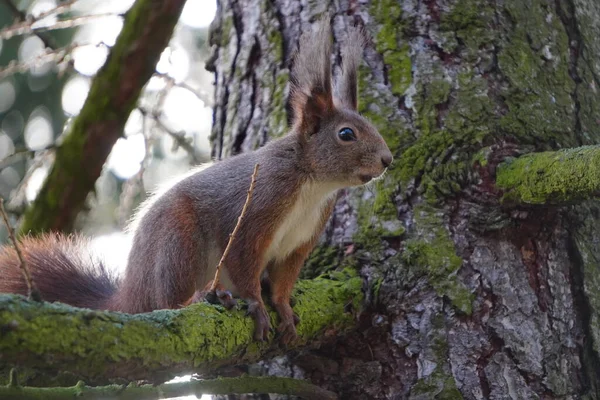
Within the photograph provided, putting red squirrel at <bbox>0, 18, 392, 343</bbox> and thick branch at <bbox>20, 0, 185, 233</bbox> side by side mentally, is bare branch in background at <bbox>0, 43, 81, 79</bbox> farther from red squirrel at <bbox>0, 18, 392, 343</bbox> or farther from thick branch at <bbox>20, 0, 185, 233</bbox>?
red squirrel at <bbox>0, 18, 392, 343</bbox>

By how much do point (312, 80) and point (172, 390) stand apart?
50.4 inches

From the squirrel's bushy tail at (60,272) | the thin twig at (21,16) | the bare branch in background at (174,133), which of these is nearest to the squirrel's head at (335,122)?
the squirrel's bushy tail at (60,272)

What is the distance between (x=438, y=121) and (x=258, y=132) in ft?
2.36

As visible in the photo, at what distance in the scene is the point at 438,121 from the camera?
2.54m

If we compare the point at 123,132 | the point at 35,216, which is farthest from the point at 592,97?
the point at 35,216

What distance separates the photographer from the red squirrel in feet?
7.97

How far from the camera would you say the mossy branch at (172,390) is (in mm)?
→ 1317

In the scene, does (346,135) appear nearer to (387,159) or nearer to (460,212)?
(387,159)

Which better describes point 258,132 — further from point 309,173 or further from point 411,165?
A: point 411,165

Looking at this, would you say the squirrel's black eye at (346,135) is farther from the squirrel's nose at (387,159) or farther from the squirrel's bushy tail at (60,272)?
the squirrel's bushy tail at (60,272)

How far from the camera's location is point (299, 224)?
2576mm

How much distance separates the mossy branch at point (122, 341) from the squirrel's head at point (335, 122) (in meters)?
0.75

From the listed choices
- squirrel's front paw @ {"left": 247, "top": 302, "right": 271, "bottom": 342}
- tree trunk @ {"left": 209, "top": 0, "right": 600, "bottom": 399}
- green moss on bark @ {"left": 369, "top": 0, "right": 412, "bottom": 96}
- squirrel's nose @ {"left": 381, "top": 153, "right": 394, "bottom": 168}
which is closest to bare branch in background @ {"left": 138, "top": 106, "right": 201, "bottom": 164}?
tree trunk @ {"left": 209, "top": 0, "right": 600, "bottom": 399}

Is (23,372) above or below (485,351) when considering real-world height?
above
